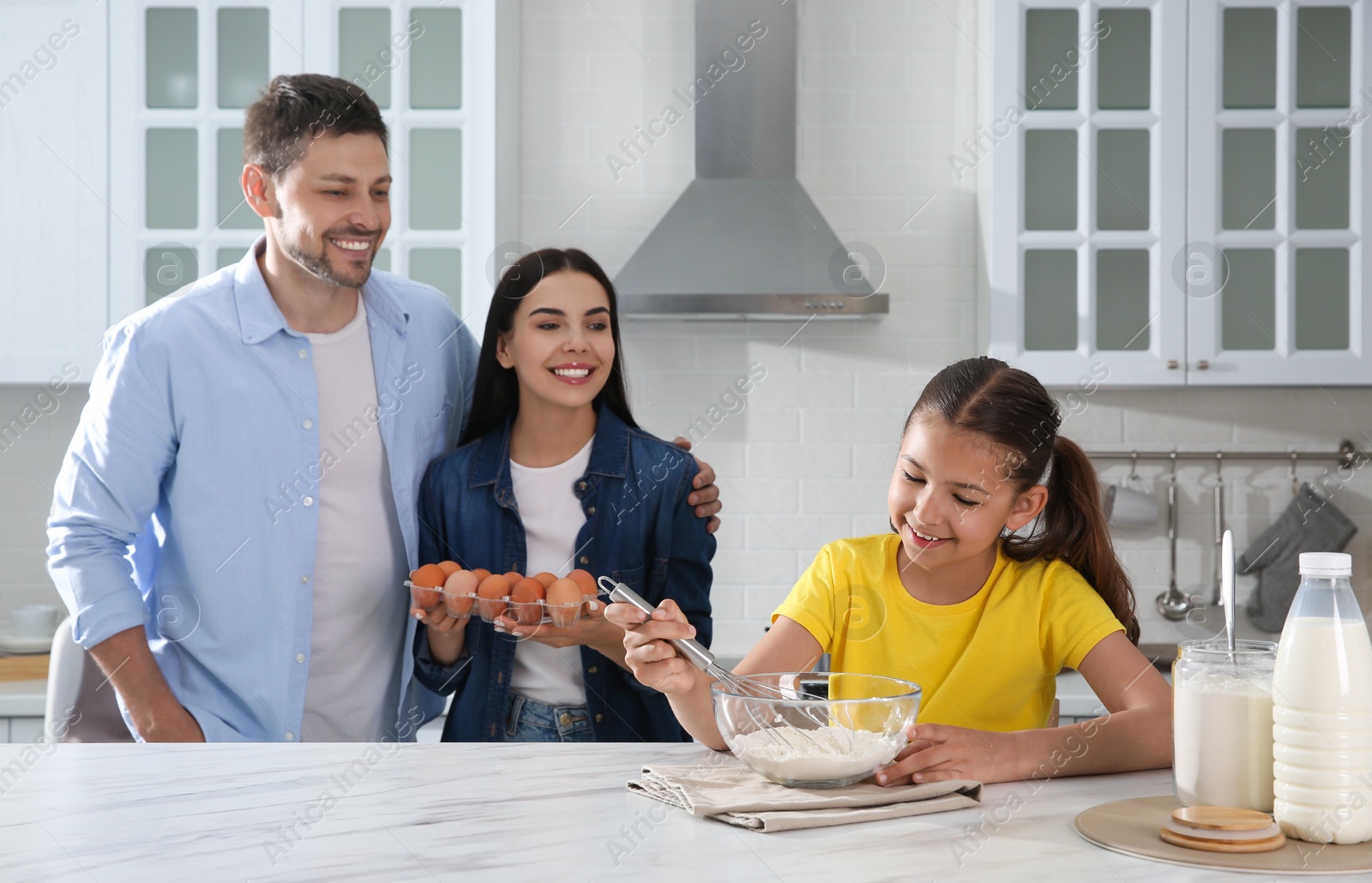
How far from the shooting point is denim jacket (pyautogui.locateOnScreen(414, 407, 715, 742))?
1737 millimetres

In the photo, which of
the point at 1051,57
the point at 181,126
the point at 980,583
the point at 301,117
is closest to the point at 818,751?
the point at 980,583

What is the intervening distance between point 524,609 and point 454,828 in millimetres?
579

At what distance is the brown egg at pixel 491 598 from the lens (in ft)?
5.06

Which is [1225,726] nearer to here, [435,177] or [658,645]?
[658,645]

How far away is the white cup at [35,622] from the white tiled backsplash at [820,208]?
0.26m

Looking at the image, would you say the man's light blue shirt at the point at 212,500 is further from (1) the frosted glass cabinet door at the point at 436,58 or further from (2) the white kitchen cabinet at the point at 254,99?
(1) the frosted glass cabinet door at the point at 436,58

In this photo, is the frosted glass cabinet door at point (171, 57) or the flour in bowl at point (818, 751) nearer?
the flour in bowl at point (818, 751)

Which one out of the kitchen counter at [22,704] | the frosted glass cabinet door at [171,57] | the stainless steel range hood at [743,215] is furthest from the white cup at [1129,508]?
the kitchen counter at [22,704]

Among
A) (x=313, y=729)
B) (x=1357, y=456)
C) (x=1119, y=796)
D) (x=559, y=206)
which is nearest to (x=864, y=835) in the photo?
(x=1119, y=796)

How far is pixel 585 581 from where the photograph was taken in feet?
5.21

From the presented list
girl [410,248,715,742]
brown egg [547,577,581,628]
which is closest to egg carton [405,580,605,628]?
brown egg [547,577,581,628]

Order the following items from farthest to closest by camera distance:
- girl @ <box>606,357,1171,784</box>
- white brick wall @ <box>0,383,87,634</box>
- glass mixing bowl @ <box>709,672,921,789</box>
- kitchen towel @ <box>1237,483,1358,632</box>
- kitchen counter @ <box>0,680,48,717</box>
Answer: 1. white brick wall @ <box>0,383,87,634</box>
2. kitchen towel @ <box>1237,483,1358,632</box>
3. kitchen counter @ <box>0,680,48,717</box>
4. girl @ <box>606,357,1171,784</box>
5. glass mixing bowl @ <box>709,672,921,789</box>

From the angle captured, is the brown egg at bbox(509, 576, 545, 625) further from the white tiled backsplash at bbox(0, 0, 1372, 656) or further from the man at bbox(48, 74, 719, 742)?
the white tiled backsplash at bbox(0, 0, 1372, 656)

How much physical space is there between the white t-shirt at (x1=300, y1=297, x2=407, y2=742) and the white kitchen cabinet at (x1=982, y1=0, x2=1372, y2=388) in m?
1.61
